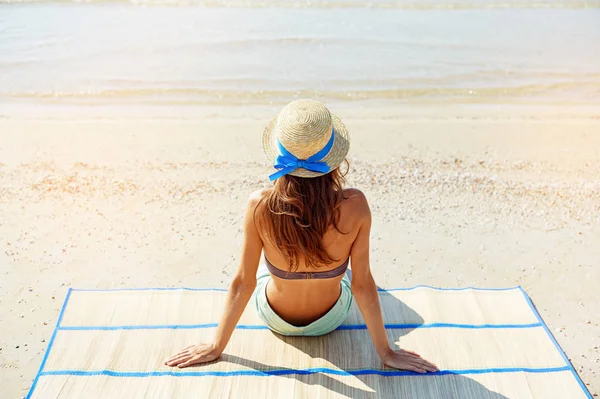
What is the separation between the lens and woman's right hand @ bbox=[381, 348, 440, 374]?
2.60m

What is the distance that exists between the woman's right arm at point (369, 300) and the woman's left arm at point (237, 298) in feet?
1.33

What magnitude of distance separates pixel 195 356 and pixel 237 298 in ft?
1.21

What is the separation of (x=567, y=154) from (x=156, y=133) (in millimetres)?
3799

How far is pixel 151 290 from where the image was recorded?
318cm

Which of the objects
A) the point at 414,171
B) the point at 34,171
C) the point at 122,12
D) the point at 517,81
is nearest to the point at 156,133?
the point at 34,171

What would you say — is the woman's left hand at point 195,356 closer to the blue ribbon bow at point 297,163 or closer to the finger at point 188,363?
the finger at point 188,363

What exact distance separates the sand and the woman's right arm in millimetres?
915

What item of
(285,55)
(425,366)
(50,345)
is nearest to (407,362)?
(425,366)

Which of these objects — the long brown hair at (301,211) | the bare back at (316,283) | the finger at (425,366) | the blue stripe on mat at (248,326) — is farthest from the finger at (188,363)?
the finger at (425,366)

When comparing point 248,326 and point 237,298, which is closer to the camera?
point 237,298

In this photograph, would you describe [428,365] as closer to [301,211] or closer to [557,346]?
[557,346]

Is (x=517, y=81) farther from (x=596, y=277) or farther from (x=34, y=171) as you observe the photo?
(x=34, y=171)

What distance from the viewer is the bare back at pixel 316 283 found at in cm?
229

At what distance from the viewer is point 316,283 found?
2.51m
